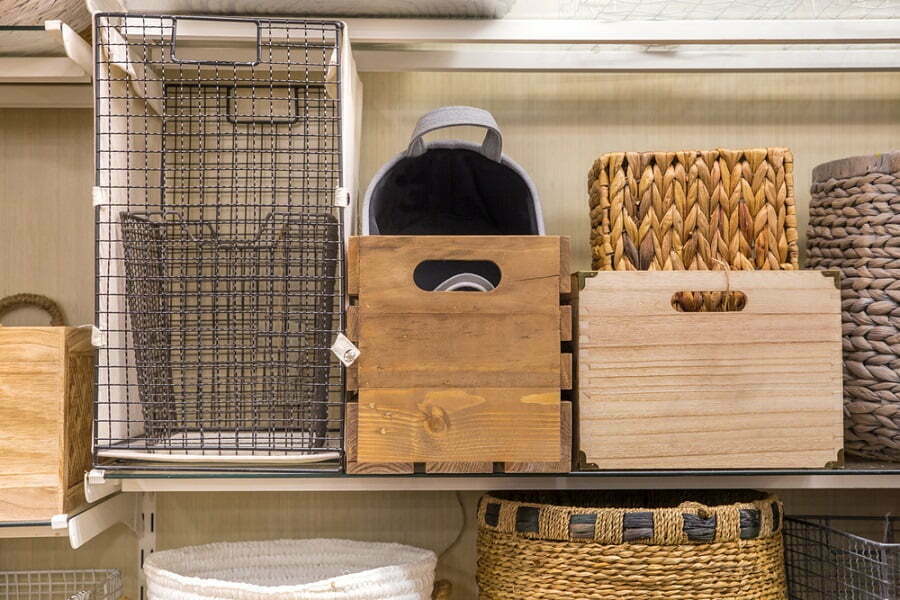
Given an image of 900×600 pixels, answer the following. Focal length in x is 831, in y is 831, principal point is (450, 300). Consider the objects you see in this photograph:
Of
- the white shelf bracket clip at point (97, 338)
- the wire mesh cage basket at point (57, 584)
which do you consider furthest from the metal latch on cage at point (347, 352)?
the wire mesh cage basket at point (57, 584)

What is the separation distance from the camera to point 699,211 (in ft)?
3.88

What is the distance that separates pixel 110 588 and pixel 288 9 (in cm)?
98

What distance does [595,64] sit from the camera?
1.39 meters

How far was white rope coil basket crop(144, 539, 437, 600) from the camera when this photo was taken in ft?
3.62

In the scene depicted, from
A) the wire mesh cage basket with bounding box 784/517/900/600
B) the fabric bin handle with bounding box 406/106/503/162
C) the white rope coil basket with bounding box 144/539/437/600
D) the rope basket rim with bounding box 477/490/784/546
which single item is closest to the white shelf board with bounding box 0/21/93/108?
the fabric bin handle with bounding box 406/106/503/162

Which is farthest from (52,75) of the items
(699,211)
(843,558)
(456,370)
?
(843,558)

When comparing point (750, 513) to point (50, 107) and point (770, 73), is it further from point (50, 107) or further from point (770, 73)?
point (50, 107)

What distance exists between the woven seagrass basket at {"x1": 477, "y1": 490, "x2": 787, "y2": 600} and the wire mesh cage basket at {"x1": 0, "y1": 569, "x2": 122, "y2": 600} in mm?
688

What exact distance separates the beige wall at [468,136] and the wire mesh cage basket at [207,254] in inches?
6.8

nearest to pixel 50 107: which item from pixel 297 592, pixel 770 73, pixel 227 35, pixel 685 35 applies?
pixel 227 35

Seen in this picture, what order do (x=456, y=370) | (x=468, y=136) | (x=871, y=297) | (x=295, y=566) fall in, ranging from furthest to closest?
(x=468, y=136)
(x=295, y=566)
(x=871, y=297)
(x=456, y=370)

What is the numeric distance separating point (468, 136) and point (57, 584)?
3.43ft

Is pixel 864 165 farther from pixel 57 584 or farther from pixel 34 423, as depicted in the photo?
pixel 57 584

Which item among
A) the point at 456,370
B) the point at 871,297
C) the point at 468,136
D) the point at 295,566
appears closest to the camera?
the point at 456,370
